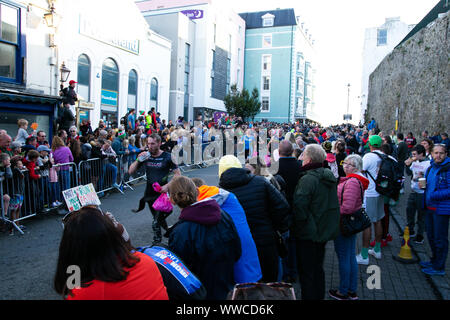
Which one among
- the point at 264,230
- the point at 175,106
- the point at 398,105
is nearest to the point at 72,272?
the point at 264,230

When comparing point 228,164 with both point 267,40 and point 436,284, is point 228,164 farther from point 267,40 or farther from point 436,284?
point 267,40

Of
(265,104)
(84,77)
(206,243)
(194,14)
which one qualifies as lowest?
(206,243)

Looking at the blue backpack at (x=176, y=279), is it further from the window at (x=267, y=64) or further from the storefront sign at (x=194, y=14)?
the window at (x=267, y=64)

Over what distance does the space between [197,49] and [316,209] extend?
122 feet

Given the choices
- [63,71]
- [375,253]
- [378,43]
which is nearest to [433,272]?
[375,253]

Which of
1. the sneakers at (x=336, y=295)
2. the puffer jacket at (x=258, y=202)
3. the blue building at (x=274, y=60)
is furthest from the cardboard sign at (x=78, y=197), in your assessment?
the blue building at (x=274, y=60)

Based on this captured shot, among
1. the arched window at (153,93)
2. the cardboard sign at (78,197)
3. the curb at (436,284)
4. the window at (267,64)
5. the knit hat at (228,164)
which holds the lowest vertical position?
the curb at (436,284)

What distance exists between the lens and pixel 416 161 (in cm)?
638

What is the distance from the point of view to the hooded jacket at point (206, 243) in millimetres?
2623

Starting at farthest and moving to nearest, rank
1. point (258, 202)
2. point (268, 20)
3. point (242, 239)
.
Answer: point (268, 20), point (258, 202), point (242, 239)

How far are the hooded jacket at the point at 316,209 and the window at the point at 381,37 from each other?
58634 mm

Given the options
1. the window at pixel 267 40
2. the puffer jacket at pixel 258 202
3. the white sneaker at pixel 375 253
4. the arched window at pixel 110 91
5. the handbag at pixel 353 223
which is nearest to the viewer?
the puffer jacket at pixel 258 202

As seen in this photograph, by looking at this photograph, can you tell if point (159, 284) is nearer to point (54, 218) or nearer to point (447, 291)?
point (447, 291)

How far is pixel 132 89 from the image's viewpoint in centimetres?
2489
